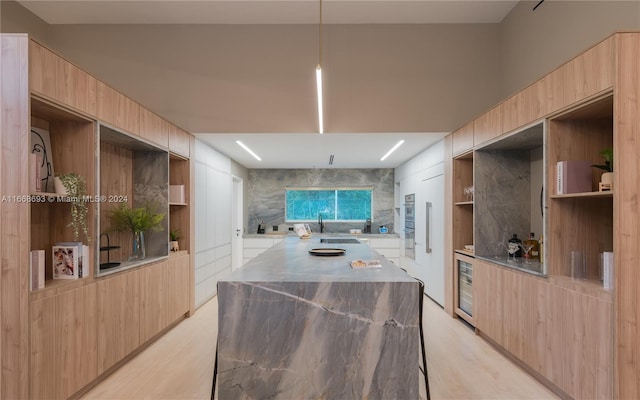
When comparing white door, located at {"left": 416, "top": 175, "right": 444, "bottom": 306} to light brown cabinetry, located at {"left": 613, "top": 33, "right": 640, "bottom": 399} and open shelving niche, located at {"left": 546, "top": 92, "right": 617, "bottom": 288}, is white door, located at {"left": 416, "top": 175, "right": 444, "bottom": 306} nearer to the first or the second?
open shelving niche, located at {"left": 546, "top": 92, "right": 617, "bottom": 288}

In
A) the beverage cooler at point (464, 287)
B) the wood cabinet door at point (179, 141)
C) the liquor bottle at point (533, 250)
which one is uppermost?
the wood cabinet door at point (179, 141)

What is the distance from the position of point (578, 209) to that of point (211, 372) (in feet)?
10.6

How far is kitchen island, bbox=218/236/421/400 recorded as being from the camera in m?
2.01

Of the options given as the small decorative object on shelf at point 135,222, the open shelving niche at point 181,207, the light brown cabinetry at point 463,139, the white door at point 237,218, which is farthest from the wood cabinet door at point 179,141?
the light brown cabinetry at point 463,139

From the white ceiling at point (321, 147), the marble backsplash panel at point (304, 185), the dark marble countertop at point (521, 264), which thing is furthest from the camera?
the marble backsplash panel at point (304, 185)

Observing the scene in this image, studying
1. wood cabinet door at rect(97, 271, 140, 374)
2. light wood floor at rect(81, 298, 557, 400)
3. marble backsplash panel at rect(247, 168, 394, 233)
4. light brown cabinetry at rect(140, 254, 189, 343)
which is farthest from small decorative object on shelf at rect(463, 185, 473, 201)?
wood cabinet door at rect(97, 271, 140, 374)

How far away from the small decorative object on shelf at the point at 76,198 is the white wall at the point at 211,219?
2.03m

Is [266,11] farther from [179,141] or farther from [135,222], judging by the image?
[135,222]

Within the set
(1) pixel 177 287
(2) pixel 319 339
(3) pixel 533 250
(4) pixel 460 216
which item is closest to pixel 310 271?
Answer: (2) pixel 319 339

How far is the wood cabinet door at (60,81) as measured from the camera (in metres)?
2.03

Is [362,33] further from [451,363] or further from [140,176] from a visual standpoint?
[451,363]

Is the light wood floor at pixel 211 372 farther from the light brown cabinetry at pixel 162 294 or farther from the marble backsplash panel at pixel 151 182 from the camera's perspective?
the marble backsplash panel at pixel 151 182

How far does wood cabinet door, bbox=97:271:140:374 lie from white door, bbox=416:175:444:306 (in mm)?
3792

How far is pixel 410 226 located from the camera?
20.4 feet
